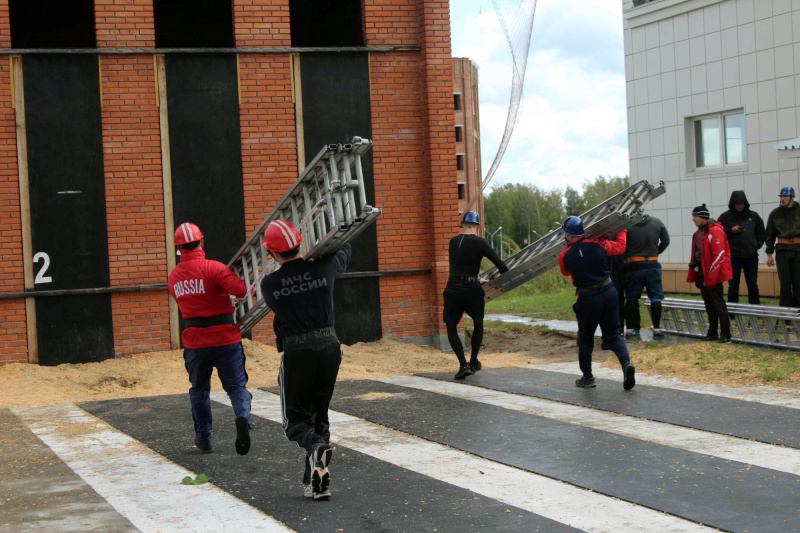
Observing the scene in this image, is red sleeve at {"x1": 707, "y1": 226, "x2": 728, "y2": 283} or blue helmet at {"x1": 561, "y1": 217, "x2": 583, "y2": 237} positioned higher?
blue helmet at {"x1": 561, "y1": 217, "x2": 583, "y2": 237}

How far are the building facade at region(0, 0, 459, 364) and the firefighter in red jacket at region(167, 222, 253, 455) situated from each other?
5.59m

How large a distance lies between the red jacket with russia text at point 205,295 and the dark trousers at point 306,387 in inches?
51.4

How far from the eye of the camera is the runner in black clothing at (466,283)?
11.2 metres

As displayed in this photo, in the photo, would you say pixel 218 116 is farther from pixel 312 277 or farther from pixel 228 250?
pixel 312 277

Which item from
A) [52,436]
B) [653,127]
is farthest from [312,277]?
[653,127]

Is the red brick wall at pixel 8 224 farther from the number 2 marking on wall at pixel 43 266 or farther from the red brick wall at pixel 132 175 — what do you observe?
the red brick wall at pixel 132 175

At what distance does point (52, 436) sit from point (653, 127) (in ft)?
51.5

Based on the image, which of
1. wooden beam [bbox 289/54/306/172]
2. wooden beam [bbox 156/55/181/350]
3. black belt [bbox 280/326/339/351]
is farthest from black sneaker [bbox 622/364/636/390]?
wooden beam [bbox 156/55/181/350]

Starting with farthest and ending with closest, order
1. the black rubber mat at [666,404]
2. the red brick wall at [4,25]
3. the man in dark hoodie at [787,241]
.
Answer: the man in dark hoodie at [787,241], the red brick wall at [4,25], the black rubber mat at [666,404]

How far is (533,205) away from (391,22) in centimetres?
11381

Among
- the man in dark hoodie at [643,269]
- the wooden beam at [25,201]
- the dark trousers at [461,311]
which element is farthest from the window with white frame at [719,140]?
the wooden beam at [25,201]

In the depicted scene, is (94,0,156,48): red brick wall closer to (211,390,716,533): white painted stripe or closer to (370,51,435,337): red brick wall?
(370,51,435,337): red brick wall

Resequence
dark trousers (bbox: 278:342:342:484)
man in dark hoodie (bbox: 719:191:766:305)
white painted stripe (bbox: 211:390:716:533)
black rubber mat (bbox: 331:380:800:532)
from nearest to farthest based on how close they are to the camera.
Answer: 1. white painted stripe (bbox: 211:390:716:533)
2. black rubber mat (bbox: 331:380:800:532)
3. dark trousers (bbox: 278:342:342:484)
4. man in dark hoodie (bbox: 719:191:766:305)

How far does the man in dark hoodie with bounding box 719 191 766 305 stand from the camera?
1373 cm
